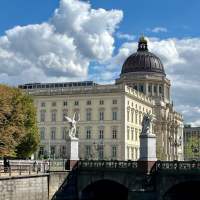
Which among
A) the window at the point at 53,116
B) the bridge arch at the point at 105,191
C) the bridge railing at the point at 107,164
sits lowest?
the bridge arch at the point at 105,191

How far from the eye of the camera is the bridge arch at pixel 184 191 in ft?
177

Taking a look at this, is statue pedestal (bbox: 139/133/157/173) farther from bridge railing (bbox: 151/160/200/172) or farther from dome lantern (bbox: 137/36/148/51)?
dome lantern (bbox: 137/36/148/51)

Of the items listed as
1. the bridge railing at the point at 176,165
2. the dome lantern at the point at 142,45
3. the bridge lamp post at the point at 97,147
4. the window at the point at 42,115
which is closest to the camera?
the bridge railing at the point at 176,165

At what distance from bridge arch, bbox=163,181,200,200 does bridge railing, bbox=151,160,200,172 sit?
6.91 feet

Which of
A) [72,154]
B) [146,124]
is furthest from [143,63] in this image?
[146,124]

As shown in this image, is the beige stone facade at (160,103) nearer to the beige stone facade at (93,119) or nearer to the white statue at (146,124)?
the beige stone facade at (93,119)

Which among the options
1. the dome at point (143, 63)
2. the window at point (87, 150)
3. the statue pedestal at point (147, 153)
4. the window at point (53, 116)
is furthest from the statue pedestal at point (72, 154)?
the dome at point (143, 63)

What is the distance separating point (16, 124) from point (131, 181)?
78.9 feet

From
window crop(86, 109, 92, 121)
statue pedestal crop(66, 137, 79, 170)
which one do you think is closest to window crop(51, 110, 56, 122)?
window crop(86, 109, 92, 121)

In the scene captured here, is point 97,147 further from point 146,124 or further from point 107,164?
point 146,124

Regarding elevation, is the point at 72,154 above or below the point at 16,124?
below

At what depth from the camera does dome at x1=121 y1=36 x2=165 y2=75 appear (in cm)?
15538

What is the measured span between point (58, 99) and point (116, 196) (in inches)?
2440

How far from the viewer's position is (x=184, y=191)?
57.5 metres
